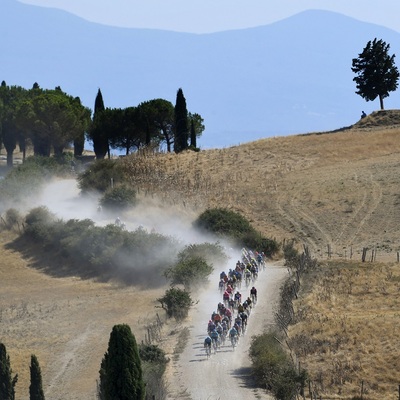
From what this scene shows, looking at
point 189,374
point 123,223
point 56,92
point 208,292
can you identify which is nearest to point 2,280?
point 123,223

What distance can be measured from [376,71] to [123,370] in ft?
253

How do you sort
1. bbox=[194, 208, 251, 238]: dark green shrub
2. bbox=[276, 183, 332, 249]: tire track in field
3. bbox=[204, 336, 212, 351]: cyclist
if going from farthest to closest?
bbox=[276, 183, 332, 249]: tire track in field
bbox=[194, 208, 251, 238]: dark green shrub
bbox=[204, 336, 212, 351]: cyclist

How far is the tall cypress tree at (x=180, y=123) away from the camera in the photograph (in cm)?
9275

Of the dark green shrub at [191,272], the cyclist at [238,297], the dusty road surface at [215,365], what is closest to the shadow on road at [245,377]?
the dusty road surface at [215,365]

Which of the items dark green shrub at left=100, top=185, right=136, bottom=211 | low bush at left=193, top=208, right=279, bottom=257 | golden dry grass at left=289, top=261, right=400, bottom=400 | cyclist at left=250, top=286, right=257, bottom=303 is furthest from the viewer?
dark green shrub at left=100, top=185, right=136, bottom=211

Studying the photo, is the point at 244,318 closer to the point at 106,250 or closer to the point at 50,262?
the point at 106,250

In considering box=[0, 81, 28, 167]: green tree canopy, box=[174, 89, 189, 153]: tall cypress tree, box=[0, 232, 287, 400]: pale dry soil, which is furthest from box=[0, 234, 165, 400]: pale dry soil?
box=[0, 81, 28, 167]: green tree canopy

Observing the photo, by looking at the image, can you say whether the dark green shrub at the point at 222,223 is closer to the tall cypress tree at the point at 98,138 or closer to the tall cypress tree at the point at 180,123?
the tall cypress tree at the point at 180,123

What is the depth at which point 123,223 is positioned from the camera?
67000 mm

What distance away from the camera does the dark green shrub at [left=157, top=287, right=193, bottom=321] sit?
1811 inches

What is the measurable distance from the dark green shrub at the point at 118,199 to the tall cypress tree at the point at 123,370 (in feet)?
135

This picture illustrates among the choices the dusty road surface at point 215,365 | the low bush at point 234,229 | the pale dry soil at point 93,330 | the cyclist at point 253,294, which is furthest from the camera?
the low bush at point 234,229

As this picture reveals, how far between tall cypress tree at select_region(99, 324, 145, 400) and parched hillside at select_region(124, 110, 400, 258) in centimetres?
3409

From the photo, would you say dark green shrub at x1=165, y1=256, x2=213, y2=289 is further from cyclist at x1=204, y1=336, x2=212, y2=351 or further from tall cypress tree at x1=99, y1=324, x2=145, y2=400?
tall cypress tree at x1=99, y1=324, x2=145, y2=400
